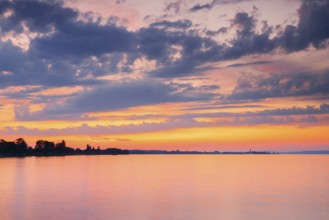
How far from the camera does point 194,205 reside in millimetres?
40875

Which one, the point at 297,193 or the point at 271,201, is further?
the point at 297,193

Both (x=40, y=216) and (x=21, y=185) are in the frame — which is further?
(x=21, y=185)

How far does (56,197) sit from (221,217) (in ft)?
67.0

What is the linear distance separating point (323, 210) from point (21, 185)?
41560mm

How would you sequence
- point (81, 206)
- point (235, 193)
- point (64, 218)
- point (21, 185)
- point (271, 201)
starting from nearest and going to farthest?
point (64, 218)
point (81, 206)
point (271, 201)
point (235, 193)
point (21, 185)

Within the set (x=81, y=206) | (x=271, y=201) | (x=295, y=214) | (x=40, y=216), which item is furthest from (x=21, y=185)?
(x=295, y=214)

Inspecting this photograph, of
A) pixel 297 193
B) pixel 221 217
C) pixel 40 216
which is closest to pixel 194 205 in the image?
pixel 221 217

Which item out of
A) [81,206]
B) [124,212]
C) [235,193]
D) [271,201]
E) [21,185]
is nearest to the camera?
A: [124,212]

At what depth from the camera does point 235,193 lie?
51719mm

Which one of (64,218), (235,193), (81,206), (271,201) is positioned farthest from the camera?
(235,193)

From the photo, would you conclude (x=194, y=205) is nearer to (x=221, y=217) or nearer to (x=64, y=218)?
(x=221, y=217)

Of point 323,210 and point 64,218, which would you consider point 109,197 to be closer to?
point 64,218

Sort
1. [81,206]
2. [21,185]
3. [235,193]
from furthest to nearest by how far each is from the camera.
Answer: [21,185], [235,193], [81,206]

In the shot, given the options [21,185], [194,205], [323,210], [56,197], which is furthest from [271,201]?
[21,185]
